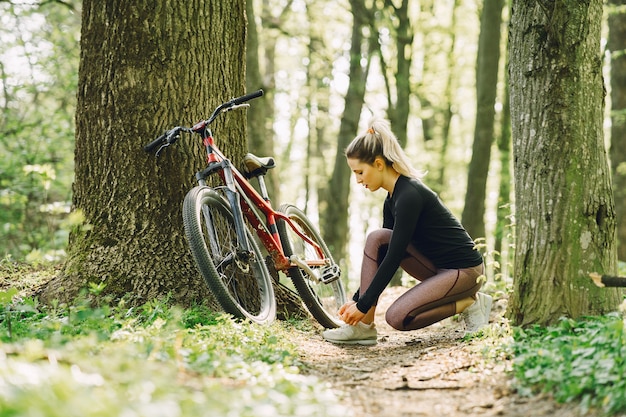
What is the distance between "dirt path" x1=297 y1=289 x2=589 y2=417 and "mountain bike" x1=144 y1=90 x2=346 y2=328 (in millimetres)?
494

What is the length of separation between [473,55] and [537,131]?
59.0 feet

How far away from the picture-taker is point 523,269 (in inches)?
153

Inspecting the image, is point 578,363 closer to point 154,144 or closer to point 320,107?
point 154,144

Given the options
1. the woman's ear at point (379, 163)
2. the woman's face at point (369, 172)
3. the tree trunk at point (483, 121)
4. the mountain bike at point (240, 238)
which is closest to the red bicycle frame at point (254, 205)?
the mountain bike at point (240, 238)

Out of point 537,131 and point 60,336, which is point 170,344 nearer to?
point 60,336

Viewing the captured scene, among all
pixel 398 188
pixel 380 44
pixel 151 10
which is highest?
pixel 380 44

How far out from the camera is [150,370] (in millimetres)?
2377

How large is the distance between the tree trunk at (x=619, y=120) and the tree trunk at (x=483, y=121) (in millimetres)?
2204

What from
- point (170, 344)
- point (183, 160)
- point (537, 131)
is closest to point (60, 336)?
point (170, 344)

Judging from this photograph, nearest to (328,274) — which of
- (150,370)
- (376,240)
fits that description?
(376,240)

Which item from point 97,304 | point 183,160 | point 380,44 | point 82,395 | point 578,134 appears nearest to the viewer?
point 82,395

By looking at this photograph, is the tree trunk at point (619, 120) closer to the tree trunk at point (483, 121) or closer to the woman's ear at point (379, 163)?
the tree trunk at point (483, 121)

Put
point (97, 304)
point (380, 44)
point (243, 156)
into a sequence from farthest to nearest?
point (380, 44) < point (243, 156) < point (97, 304)

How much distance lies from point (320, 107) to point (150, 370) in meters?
10.7
